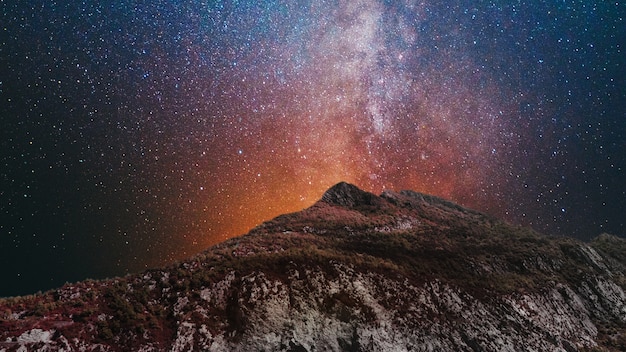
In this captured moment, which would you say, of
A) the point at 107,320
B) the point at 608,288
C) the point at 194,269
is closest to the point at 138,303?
the point at 107,320

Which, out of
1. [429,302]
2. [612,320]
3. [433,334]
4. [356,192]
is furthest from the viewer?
[356,192]

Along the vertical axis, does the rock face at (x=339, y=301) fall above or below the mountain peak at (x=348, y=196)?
below

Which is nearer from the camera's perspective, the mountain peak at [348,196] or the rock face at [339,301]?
the rock face at [339,301]

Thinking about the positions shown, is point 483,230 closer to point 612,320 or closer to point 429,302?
point 612,320

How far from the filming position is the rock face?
20.6 meters

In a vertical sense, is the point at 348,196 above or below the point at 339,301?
above

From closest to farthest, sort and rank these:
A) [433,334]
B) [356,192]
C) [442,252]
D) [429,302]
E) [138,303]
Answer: [138,303] → [433,334] → [429,302] → [442,252] → [356,192]

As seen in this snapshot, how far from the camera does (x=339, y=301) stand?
91.6 feet

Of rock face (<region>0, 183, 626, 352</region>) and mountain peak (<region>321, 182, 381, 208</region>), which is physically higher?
mountain peak (<region>321, 182, 381, 208</region>)

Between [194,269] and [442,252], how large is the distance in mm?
36317

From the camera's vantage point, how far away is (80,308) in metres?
21.0

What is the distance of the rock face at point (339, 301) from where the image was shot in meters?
20.6

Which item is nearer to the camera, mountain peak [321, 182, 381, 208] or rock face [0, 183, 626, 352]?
rock face [0, 183, 626, 352]

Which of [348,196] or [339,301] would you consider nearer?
[339,301]
